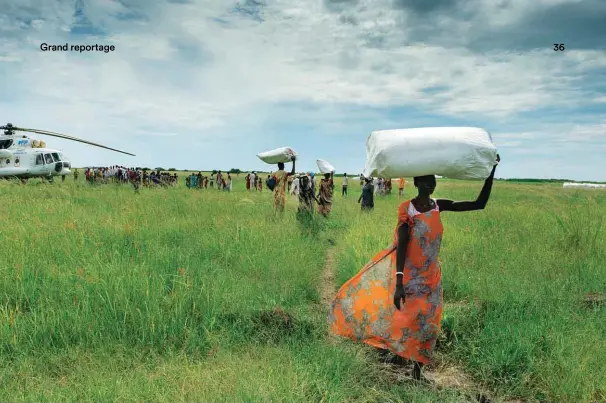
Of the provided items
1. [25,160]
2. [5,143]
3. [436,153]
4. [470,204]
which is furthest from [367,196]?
[5,143]

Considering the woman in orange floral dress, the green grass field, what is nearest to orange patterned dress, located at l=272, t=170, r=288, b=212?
the green grass field

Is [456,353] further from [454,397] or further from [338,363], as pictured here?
[338,363]

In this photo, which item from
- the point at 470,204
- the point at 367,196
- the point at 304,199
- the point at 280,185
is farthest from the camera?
the point at 367,196

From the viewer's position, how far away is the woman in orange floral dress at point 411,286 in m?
3.36

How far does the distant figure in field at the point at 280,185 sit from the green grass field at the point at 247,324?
311 centimetres

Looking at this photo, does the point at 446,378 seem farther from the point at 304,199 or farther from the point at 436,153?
the point at 304,199

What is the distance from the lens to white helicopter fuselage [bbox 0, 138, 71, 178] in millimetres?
21938

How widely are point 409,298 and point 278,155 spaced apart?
258 inches

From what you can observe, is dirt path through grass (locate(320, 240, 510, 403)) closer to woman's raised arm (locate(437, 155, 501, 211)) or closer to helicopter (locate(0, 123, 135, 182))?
woman's raised arm (locate(437, 155, 501, 211))

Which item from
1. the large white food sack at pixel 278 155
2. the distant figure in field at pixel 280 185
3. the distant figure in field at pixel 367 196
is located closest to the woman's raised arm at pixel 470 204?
the large white food sack at pixel 278 155

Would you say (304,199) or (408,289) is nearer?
(408,289)

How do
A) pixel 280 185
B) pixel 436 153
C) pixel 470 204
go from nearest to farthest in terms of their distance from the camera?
pixel 436 153 → pixel 470 204 → pixel 280 185

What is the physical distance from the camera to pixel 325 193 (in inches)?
500

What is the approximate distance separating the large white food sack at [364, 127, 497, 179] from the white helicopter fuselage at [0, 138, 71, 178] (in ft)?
78.1
